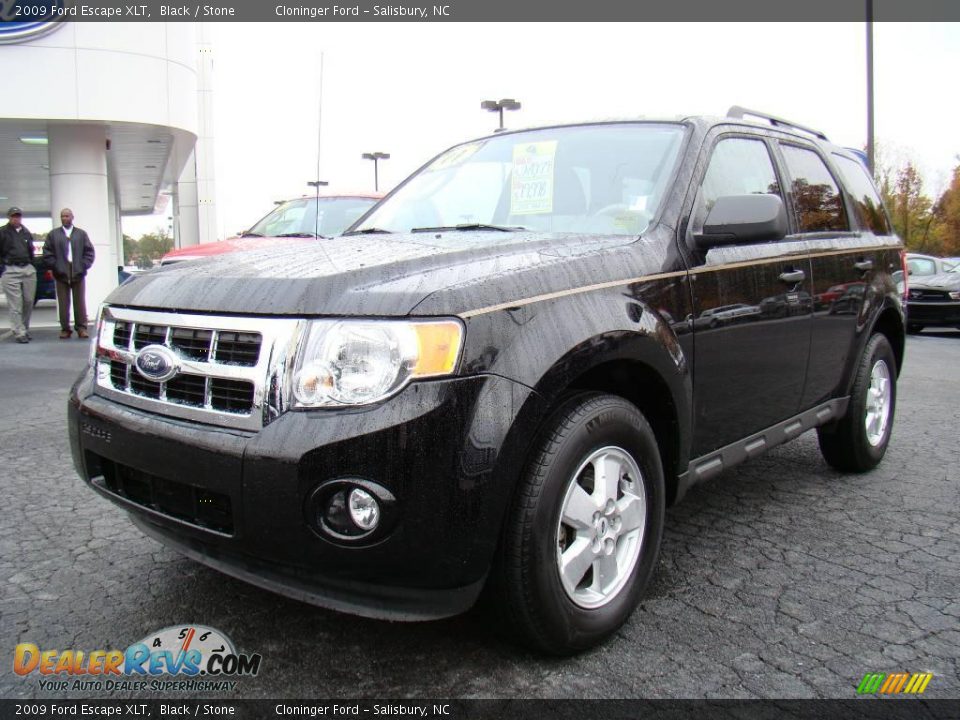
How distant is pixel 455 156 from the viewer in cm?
414

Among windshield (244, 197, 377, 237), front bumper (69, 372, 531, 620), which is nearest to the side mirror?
front bumper (69, 372, 531, 620)

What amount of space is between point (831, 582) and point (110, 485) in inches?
103

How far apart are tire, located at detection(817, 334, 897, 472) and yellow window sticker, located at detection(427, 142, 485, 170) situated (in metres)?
2.36

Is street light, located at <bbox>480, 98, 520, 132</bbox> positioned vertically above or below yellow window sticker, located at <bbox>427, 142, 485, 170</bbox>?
above

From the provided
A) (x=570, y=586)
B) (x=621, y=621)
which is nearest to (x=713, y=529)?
(x=621, y=621)

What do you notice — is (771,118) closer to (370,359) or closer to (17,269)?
(370,359)

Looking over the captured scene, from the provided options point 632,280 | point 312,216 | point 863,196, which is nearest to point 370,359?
point 632,280

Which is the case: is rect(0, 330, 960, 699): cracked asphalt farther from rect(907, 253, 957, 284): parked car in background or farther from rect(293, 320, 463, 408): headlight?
rect(907, 253, 957, 284): parked car in background

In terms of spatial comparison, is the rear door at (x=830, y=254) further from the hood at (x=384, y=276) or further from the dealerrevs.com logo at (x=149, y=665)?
the dealerrevs.com logo at (x=149, y=665)

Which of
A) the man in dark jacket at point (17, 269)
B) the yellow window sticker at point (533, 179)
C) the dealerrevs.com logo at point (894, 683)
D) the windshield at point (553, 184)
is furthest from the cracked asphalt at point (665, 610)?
the man in dark jacket at point (17, 269)

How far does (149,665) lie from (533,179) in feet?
7.70

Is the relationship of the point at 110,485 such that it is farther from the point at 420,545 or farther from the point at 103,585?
the point at 420,545

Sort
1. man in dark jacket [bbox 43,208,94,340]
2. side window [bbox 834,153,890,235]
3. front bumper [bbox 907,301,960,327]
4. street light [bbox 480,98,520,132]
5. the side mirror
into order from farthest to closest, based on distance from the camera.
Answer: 1. street light [bbox 480,98,520,132]
2. front bumper [bbox 907,301,960,327]
3. man in dark jacket [bbox 43,208,94,340]
4. side window [bbox 834,153,890,235]
5. the side mirror

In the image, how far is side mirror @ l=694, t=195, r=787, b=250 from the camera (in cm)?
304
